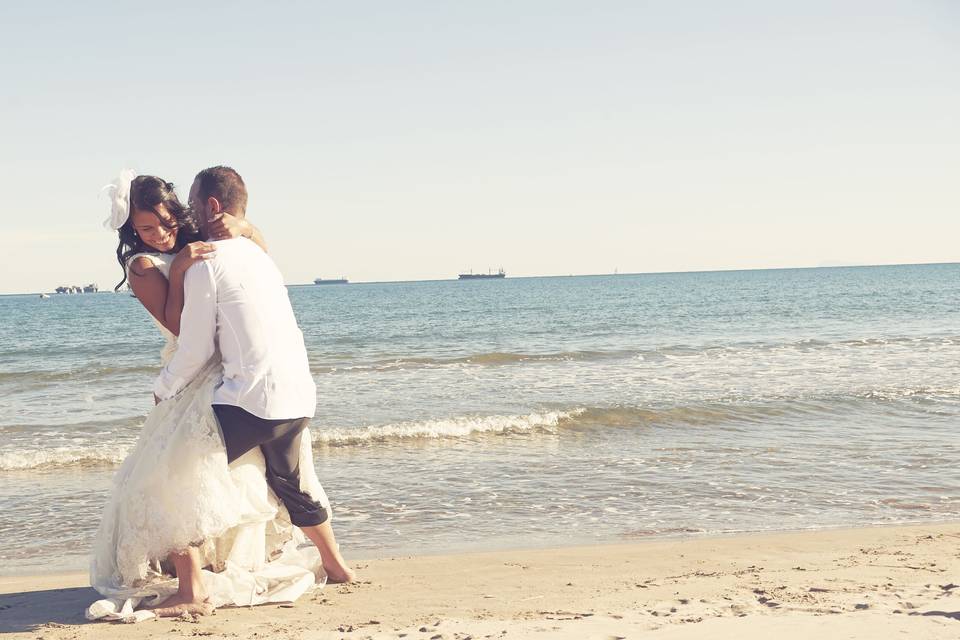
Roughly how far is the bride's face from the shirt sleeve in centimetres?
24

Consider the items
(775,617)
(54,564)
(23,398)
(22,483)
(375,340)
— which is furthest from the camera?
(375,340)

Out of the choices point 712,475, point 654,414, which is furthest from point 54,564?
point 654,414

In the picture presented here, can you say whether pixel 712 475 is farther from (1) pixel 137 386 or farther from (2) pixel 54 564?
(1) pixel 137 386

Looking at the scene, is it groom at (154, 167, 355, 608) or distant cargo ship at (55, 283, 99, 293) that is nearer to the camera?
groom at (154, 167, 355, 608)

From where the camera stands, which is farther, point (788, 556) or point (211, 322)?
point (788, 556)

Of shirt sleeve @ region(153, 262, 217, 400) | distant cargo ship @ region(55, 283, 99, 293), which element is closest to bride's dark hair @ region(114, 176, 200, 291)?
shirt sleeve @ region(153, 262, 217, 400)

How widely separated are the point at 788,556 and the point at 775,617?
5.52ft

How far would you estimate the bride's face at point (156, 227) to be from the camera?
4.00 metres

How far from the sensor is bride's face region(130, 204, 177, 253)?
400 cm

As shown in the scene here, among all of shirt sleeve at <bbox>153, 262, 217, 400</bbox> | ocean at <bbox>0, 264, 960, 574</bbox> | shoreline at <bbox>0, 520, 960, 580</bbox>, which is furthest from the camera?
ocean at <bbox>0, 264, 960, 574</bbox>

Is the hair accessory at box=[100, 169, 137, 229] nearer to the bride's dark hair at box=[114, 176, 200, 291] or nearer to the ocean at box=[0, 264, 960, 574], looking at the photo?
the bride's dark hair at box=[114, 176, 200, 291]

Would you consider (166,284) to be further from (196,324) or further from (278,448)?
(278,448)

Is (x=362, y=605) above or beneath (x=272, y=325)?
beneath

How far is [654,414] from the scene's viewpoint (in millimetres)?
11953
